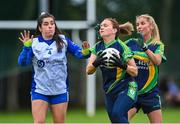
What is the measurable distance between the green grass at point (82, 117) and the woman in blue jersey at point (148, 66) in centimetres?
650

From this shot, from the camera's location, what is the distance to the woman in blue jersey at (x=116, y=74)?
423 inches

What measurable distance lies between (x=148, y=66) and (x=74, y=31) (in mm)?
10211

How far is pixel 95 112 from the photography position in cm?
2211

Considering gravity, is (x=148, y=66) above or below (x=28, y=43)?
below

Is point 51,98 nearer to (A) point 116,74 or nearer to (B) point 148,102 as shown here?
(A) point 116,74

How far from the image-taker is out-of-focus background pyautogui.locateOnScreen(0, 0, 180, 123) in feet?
71.3

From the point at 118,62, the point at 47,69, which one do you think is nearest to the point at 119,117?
the point at 118,62

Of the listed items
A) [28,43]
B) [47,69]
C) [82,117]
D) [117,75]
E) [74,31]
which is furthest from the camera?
[74,31]

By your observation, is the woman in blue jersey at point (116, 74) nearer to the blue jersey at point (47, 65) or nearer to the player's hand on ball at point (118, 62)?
the player's hand on ball at point (118, 62)

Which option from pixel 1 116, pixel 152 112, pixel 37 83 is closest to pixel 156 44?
pixel 152 112

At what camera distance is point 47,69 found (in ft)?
37.3

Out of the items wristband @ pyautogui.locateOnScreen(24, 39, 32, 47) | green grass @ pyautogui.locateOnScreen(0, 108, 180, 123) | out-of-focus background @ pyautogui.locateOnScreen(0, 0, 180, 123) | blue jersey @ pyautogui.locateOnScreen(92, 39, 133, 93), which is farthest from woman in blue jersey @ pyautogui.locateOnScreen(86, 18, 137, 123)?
out-of-focus background @ pyautogui.locateOnScreen(0, 0, 180, 123)

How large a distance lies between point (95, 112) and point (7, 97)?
270cm

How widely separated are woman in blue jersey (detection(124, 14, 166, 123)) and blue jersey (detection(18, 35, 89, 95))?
3.10ft
